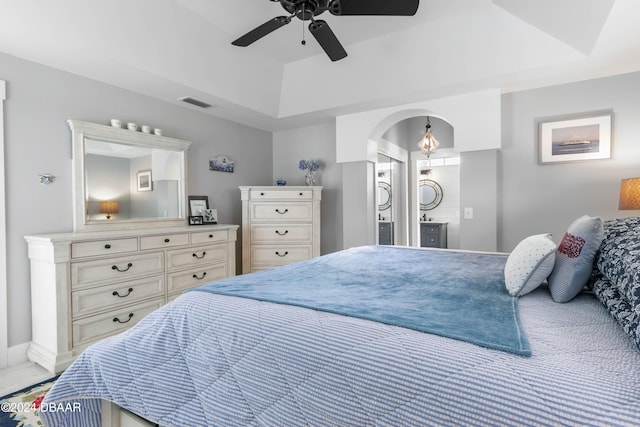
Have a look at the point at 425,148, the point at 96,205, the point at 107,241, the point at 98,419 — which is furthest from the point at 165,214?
the point at 425,148

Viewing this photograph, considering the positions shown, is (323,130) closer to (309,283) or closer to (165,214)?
(165,214)

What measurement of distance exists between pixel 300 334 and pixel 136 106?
121 inches

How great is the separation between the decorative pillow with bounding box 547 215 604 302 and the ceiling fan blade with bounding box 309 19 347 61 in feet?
5.95

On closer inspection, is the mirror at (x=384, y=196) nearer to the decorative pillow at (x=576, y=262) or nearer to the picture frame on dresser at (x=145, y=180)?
the picture frame on dresser at (x=145, y=180)

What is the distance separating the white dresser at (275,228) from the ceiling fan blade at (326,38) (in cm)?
172

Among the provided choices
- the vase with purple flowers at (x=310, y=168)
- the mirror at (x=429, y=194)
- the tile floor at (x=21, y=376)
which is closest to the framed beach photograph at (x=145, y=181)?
the tile floor at (x=21, y=376)

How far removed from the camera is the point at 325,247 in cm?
449

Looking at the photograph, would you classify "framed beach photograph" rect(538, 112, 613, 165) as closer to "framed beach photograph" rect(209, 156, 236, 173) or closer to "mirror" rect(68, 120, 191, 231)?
"framed beach photograph" rect(209, 156, 236, 173)

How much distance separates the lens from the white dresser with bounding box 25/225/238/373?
227 cm

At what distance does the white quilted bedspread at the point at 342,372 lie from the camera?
699 mm

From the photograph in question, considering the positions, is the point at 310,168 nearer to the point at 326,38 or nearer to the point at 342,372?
the point at 326,38

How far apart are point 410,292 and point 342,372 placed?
570 mm

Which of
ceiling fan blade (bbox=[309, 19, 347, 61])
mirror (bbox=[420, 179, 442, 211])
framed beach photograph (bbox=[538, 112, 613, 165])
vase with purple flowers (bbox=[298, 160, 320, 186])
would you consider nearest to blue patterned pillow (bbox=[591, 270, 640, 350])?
ceiling fan blade (bbox=[309, 19, 347, 61])

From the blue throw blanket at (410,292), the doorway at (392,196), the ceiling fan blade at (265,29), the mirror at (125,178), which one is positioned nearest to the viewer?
the blue throw blanket at (410,292)
